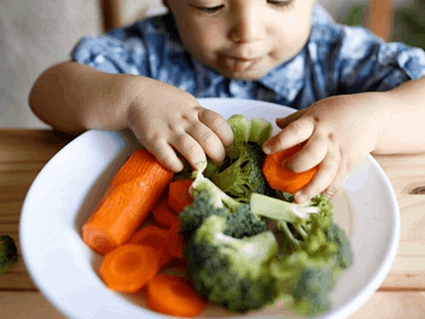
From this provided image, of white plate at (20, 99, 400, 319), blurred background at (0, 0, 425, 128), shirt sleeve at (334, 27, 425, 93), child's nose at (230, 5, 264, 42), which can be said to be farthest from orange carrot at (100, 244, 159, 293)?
blurred background at (0, 0, 425, 128)

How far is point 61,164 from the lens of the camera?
31.5 inches

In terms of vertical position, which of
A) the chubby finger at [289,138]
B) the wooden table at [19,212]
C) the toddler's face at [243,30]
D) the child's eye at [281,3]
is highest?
the child's eye at [281,3]

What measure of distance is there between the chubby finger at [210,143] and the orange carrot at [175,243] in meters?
0.19

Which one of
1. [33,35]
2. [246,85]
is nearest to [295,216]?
[246,85]

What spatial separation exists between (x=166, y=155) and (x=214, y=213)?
229 mm

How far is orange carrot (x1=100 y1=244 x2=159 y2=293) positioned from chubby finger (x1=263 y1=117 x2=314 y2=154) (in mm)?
294

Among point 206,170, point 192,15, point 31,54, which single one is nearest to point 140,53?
point 192,15

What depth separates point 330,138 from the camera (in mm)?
795

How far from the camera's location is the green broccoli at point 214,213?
24.5 inches

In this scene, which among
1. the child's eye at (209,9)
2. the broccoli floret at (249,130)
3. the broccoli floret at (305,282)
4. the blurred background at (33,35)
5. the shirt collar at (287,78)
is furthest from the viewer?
the blurred background at (33,35)

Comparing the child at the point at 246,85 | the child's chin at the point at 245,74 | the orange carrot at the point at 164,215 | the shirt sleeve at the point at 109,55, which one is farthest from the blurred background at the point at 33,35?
the orange carrot at the point at 164,215

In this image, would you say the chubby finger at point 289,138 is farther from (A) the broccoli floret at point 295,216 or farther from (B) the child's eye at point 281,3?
(B) the child's eye at point 281,3

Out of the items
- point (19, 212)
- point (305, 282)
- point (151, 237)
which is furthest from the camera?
point (19, 212)

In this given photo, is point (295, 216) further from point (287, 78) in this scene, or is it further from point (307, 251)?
point (287, 78)
